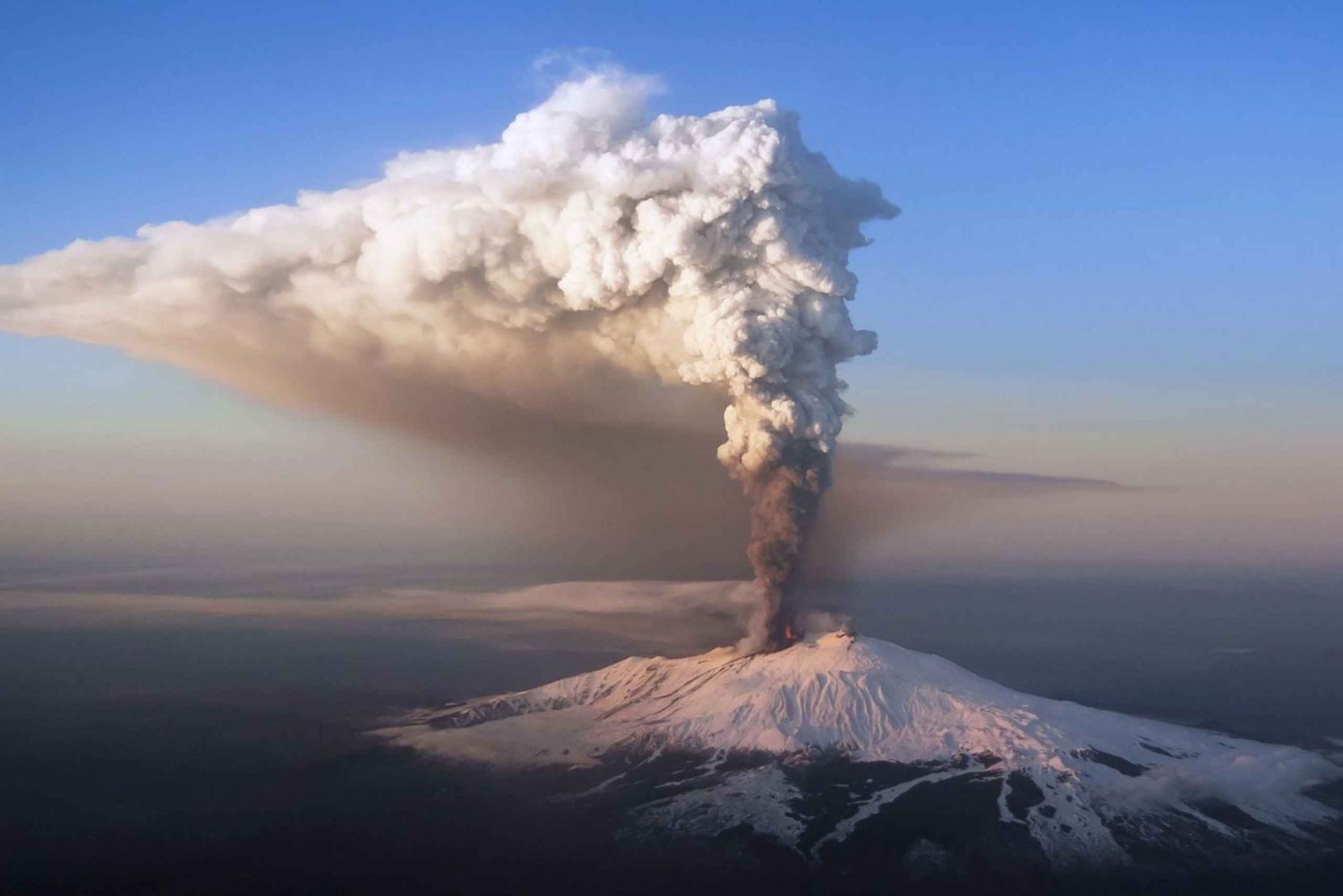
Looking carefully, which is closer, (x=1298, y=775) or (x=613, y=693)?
(x=1298, y=775)

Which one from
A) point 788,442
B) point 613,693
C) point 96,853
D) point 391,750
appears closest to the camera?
point 96,853

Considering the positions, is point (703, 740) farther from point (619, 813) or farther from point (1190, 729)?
point (1190, 729)

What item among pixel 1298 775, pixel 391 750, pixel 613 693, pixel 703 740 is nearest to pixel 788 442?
pixel 703 740

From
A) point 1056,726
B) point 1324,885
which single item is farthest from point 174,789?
point 1324,885

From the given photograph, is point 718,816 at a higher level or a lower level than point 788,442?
lower

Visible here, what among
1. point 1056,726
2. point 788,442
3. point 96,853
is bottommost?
point 96,853

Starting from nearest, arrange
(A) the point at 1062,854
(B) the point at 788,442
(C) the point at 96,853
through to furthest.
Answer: (C) the point at 96,853 → (A) the point at 1062,854 → (B) the point at 788,442
